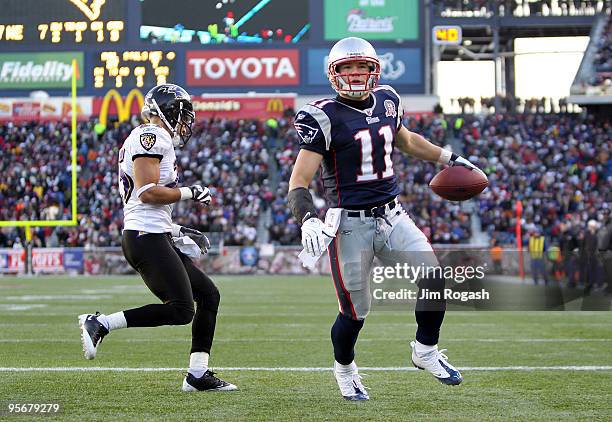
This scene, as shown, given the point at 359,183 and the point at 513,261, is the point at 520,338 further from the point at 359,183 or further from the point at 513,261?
the point at 513,261

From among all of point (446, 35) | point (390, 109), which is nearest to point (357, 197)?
point (390, 109)

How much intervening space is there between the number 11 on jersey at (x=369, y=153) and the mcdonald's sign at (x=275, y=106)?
25274 mm

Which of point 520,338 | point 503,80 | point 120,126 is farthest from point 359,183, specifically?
point 503,80

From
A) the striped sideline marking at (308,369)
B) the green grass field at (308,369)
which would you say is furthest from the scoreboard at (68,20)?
the striped sideline marking at (308,369)

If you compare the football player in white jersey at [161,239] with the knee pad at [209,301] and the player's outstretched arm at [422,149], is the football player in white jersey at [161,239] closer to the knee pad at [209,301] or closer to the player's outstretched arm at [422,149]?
the knee pad at [209,301]

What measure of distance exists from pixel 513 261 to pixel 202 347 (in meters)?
16.6

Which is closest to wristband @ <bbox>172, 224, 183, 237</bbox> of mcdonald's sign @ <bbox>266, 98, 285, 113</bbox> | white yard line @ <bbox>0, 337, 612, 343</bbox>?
white yard line @ <bbox>0, 337, 612, 343</bbox>

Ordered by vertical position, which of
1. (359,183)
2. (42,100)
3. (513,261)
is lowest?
(513,261)

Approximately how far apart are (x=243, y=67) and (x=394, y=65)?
441 centimetres

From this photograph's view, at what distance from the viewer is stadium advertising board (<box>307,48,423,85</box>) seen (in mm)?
29766

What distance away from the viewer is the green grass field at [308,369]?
4633 millimetres

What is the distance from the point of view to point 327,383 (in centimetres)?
559

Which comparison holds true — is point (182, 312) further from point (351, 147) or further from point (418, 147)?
point (418, 147)

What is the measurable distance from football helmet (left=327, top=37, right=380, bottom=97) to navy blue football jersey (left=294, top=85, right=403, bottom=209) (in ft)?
0.27
